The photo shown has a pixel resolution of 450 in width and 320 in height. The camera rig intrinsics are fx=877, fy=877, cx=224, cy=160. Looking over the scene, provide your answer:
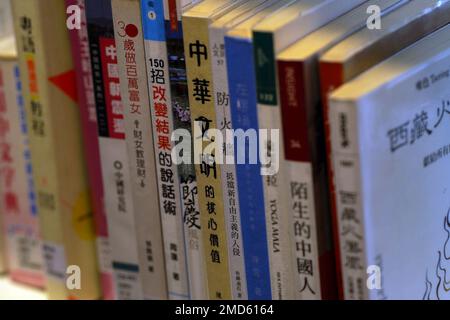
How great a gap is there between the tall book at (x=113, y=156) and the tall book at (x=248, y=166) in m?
0.14

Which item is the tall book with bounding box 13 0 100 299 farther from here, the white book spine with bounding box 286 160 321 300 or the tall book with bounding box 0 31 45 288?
the white book spine with bounding box 286 160 321 300

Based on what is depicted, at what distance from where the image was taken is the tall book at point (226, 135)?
731mm

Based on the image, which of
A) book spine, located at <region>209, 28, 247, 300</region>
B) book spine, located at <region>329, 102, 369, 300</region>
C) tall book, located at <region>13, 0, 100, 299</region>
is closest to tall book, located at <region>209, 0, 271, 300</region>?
book spine, located at <region>209, 28, 247, 300</region>

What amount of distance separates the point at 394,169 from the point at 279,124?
98mm

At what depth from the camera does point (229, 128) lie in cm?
76

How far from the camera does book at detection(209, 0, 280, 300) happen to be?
73 cm

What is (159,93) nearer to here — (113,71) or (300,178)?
(113,71)

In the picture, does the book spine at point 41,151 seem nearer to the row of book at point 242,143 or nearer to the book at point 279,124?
the row of book at point 242,143

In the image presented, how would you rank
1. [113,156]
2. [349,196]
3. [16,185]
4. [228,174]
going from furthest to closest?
[16,185] < [113,156] < [228,174] < [349,196]

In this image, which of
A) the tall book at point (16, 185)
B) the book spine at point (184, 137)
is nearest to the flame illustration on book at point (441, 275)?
the book spine at point (184, 137)

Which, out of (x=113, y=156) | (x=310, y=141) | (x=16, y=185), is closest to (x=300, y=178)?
(x=310, y=141)
